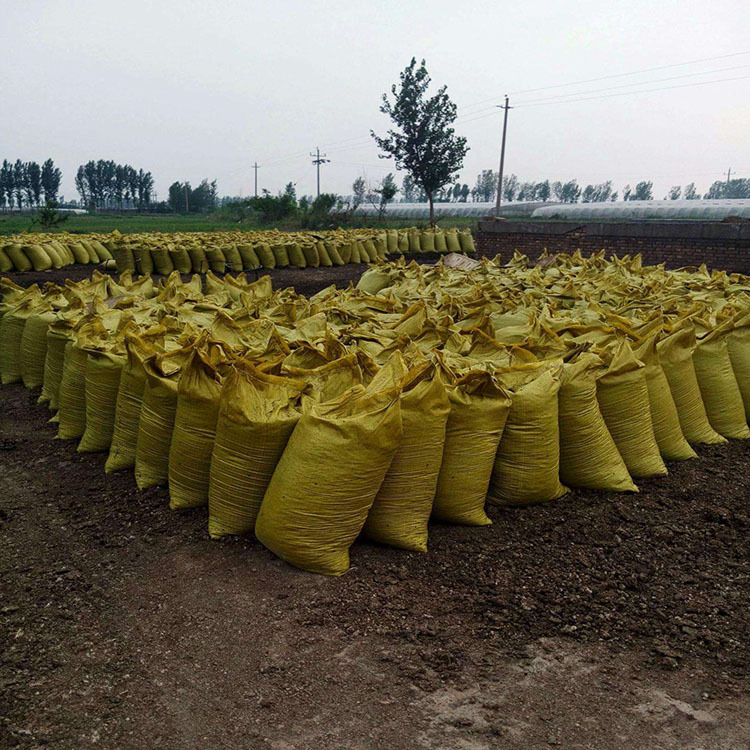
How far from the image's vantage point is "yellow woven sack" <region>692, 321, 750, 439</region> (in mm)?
4445

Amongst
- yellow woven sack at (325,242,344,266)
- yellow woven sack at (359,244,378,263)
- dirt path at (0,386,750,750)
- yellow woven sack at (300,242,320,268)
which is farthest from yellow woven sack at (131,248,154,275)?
dirt path at (0,386,750,750)

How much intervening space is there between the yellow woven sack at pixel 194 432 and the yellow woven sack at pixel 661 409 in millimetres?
2247

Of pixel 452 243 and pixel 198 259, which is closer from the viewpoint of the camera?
pixel 198 259

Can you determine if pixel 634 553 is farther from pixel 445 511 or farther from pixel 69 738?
pixel 69 738

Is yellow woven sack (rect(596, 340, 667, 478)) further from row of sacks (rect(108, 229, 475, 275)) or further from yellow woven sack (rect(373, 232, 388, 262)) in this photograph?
→ yellow woven sack (rect(373, 232, 388, 262))

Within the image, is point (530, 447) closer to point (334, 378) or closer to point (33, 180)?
point (334, 378)

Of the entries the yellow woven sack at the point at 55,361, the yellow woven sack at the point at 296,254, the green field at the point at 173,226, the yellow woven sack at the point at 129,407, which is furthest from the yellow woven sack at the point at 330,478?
the green field at the point at 173,226

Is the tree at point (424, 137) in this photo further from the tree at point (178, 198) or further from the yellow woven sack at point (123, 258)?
the tree at point (178, 198)

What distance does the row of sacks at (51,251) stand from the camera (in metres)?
14.3

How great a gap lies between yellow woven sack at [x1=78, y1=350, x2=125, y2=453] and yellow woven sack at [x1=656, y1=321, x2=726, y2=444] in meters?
3.06

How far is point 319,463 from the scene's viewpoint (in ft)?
8.55

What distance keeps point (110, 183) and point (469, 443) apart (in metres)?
90.3

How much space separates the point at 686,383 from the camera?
419 centimetres

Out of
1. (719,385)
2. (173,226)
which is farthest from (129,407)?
(173,226)
